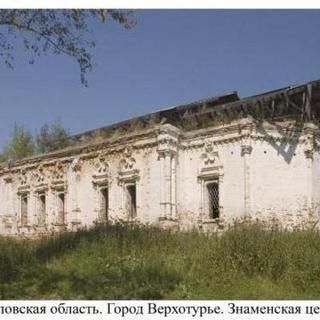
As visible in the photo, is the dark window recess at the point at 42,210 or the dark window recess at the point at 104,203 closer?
the dark window recess at the point at 42,210

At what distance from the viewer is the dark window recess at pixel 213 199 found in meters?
9.00

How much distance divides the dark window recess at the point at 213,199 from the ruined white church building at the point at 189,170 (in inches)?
0.6

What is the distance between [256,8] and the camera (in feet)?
18.6

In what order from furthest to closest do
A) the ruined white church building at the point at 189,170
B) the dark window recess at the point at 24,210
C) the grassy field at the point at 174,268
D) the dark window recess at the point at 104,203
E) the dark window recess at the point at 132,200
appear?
1. the dark window recess at the point at 104,203
2. the dark window recess at the point at 132,200
3. the dark window recess at the point at 24,210
4. the ruined white church building at the point at 189,170
5. the grassy field at the point at 174,268

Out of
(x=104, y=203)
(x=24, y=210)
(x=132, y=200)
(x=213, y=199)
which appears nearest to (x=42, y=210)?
(x=24, y=210)

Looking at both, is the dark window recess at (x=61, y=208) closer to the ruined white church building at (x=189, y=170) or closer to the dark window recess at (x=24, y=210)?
the ruined white church building at (x=189, y=170)

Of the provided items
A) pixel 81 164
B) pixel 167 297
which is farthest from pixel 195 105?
pixel 167 297

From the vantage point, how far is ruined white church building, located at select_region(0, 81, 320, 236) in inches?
341

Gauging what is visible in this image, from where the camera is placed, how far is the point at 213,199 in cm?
912

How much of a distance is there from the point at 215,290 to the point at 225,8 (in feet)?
9.44

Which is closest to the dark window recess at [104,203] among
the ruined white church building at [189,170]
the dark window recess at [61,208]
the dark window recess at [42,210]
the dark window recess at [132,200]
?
the ruined white church building at [189,170]

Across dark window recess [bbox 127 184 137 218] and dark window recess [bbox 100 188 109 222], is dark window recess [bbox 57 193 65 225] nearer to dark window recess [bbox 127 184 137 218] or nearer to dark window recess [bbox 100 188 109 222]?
dark window recess [bbox 100 188 109 222]

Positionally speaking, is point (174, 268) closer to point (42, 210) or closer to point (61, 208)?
point (61, 208)

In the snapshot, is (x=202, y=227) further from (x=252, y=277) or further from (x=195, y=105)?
(x=252, y=277)
